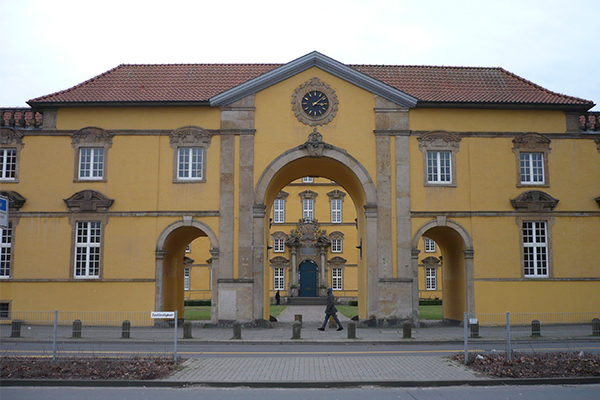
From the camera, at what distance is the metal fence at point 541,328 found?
15.5 metres

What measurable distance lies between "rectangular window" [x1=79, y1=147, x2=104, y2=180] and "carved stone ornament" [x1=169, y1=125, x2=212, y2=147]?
11.1 feet

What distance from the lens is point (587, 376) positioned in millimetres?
11789

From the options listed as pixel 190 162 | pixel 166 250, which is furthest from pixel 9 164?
pixel 190 162

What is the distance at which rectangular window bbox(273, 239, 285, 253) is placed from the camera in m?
53.3

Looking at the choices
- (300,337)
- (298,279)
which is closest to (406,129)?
(300,337)

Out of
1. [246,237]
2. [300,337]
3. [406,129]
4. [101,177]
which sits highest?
[406,129]

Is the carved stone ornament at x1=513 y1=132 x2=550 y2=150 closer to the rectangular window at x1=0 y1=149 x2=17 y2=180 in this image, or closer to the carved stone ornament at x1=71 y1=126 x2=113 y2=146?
the carved stone ornament at x1=71 y1=126 x2=113 y2=146

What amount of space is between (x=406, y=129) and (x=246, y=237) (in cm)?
851

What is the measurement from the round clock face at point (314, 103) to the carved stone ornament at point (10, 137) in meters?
12.8

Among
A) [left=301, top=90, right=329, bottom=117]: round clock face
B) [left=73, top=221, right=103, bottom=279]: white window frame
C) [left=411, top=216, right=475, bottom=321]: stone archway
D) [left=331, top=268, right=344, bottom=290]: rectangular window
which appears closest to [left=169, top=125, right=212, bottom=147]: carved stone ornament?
[left=301, top=90, right=329, bottom=117]: round clock face

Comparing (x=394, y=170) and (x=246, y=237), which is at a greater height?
(x=394, y=170)

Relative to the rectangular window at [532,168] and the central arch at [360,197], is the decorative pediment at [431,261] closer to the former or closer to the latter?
the central arch at [360,197]

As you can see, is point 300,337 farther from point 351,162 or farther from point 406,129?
point 406,129

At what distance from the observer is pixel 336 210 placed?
2116 inches
